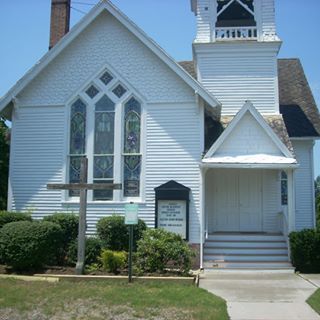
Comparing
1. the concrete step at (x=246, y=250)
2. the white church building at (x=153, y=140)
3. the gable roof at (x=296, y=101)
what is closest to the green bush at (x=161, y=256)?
the white church building at (x=153, y=140)

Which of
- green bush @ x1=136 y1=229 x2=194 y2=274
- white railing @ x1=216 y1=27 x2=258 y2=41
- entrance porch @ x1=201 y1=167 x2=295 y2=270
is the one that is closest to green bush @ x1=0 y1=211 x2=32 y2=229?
green bush @ x1=136 y1=229 x2=194 y2=274

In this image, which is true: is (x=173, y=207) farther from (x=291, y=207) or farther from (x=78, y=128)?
(x=78, y=128)

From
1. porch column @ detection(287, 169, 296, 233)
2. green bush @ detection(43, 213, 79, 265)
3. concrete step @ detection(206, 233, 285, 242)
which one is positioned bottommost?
concrete step @ detection(206, 233, 285, 242)

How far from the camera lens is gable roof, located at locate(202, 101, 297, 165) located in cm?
1617

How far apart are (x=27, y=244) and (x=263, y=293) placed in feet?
20.7

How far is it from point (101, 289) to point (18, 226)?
3.95 metres

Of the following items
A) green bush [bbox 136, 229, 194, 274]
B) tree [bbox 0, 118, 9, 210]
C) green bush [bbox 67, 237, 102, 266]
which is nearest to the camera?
green bush [bbox 136, 229, 194, 274]

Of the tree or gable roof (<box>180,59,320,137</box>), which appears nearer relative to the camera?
gable roof (<box>180,59,320,137</box>)

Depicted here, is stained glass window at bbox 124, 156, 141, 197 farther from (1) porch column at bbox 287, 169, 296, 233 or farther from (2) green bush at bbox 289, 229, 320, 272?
(2) green bush at bbox 289, 229, 320, 272

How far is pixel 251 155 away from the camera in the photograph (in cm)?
1652

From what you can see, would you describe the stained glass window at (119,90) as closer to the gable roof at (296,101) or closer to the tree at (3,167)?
the gable roof at (296,101)

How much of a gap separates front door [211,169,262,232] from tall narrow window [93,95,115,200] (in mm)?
4155

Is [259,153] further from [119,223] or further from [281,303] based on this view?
[281,303]

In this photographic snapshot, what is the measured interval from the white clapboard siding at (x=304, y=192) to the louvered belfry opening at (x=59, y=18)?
37.5 ft
